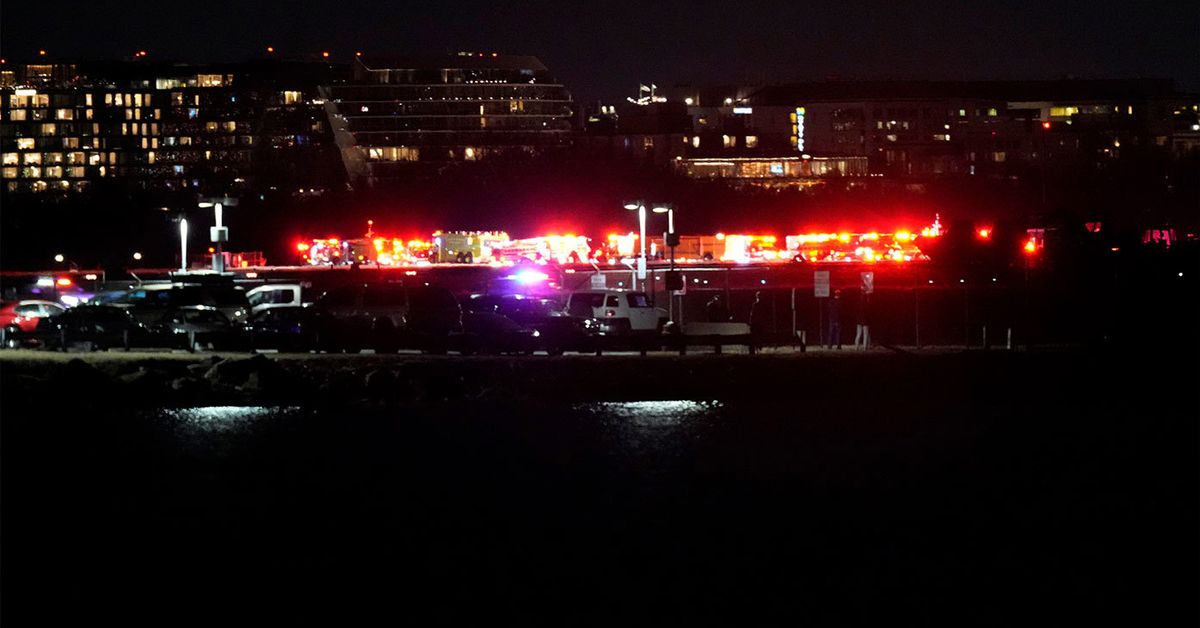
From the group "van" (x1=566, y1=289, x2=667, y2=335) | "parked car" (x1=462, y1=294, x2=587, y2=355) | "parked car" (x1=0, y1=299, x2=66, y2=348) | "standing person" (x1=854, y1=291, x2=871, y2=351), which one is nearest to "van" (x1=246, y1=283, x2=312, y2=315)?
"parked car" (x1=0, y1=299, x2=66, y2=348)

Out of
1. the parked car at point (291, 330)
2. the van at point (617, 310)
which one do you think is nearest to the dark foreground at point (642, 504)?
the parked car at point (291, 330)

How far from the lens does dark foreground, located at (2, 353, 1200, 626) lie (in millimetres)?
15039

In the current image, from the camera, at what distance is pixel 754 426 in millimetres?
27781

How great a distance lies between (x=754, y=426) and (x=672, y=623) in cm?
1387

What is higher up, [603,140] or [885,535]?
[603,140]

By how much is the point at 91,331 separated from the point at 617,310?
13886 millimetres

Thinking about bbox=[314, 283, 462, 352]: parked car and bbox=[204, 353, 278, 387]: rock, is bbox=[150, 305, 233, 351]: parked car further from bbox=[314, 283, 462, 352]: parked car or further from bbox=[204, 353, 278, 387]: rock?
bbox=[204, 353, 278, 387]: rock

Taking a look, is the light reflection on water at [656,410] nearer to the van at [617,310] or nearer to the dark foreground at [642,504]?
the dark foreground at [642,504]

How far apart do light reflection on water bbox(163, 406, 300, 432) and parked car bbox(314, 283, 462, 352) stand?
5.58 m

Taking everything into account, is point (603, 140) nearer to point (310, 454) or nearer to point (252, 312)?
point (252, 312)

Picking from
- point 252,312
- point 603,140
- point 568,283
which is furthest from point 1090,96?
point 252,312

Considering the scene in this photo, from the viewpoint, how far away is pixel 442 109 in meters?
169

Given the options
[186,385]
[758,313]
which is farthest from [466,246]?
[186,385]

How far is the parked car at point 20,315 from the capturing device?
126 ft
